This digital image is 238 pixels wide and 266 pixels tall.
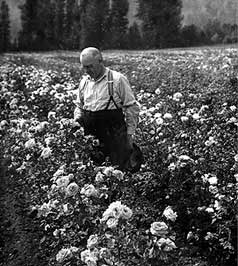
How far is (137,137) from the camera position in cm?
489

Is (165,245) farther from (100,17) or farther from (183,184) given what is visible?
(100,17)

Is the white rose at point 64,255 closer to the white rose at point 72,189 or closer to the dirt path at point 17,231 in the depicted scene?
the white rose at point 72,189

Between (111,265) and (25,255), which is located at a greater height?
(111,265)

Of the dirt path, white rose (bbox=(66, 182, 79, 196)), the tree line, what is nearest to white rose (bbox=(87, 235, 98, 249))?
white rose (bbox=(66, 182, 79, 196))

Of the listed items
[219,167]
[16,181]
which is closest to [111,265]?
[219,167]

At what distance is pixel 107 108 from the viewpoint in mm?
3906

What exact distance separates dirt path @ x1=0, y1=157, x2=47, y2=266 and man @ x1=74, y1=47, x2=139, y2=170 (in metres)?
0.92

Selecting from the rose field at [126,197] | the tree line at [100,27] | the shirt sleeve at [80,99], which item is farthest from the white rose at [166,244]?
the tree line at [100,27]

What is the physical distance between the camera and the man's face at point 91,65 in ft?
12.1

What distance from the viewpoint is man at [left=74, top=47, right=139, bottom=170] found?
12.5 ft

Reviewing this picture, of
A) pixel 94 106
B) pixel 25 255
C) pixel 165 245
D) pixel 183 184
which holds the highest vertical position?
pixel 94 106

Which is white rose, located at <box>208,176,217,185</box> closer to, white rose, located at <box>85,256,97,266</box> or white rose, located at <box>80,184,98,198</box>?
white rose, located at <box>80,184,98,198</box>

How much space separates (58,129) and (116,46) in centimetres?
3880

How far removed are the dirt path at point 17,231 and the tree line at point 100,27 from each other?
31.3 m
